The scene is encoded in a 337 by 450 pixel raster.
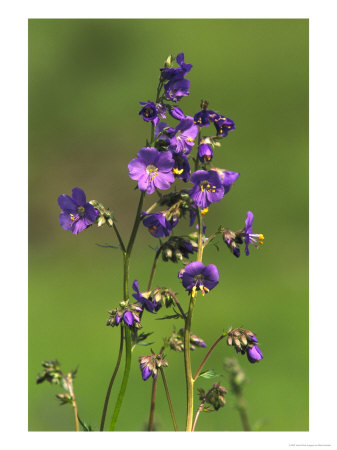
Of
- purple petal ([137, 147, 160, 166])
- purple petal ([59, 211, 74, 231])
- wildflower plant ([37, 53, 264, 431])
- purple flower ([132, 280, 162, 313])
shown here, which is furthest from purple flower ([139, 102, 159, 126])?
purple flower ([132, 280, 162, 313])

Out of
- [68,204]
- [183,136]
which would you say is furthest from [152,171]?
[68,204]

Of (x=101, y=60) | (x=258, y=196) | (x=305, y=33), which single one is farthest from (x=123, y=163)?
(x=305, y=33)

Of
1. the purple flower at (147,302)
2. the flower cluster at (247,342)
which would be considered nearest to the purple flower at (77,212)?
the purple flower at (147,302)

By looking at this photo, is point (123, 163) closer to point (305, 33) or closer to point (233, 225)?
point (233, 225)

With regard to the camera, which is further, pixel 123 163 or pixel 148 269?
pixel 123 163

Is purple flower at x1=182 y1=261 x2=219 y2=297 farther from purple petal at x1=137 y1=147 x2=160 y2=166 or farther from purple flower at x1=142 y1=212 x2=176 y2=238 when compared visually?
purple petal at x1=137 y1=147 x2=160 y2=166

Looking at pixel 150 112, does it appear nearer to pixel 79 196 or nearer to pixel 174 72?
pixel 174 72

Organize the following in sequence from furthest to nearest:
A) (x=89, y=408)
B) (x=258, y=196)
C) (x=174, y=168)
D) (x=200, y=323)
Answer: (x=258, y=196) < (x=200, y=323) < (x=89, y=408) < (x=174, y=168)
